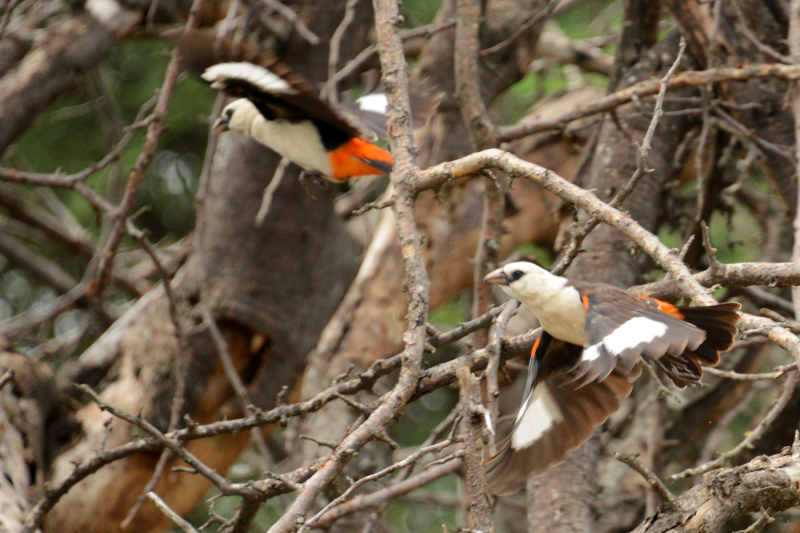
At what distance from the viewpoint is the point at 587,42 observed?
518 cm

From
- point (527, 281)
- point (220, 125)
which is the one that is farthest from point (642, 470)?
point (220, 125)

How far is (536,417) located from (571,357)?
0.20 meters

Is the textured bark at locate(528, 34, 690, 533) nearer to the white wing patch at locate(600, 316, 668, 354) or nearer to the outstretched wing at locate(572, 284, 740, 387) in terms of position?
the outstretched wing at locate(572, 284, 740, 387)

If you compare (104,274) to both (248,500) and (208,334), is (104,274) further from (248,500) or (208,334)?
(248,500)

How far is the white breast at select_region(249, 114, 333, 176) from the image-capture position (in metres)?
3.39

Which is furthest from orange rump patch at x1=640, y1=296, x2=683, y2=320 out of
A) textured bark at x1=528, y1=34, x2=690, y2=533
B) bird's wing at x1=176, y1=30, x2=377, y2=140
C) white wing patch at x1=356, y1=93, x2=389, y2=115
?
white wing patch at x1=356, y1=93, x2=389, y2=115

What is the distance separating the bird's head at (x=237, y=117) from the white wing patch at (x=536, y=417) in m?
1.84

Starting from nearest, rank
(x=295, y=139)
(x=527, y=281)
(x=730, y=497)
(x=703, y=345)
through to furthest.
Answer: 1. (x=730, y=497)
2. (x=703, y=345)
3. (x=527, y=281)
4. (x=295, y=139)

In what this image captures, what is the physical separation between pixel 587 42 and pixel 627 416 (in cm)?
247

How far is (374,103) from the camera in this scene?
12.7 feet

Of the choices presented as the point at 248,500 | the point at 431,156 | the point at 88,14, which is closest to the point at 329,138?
the point at 431,156

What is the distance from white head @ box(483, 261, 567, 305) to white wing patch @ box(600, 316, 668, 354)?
1.08ft

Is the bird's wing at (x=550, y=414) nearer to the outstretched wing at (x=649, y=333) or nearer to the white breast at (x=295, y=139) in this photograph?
the outstretched wing at (x=649, y=333)

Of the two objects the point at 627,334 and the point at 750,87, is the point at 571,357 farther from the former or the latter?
the point at 750,87
